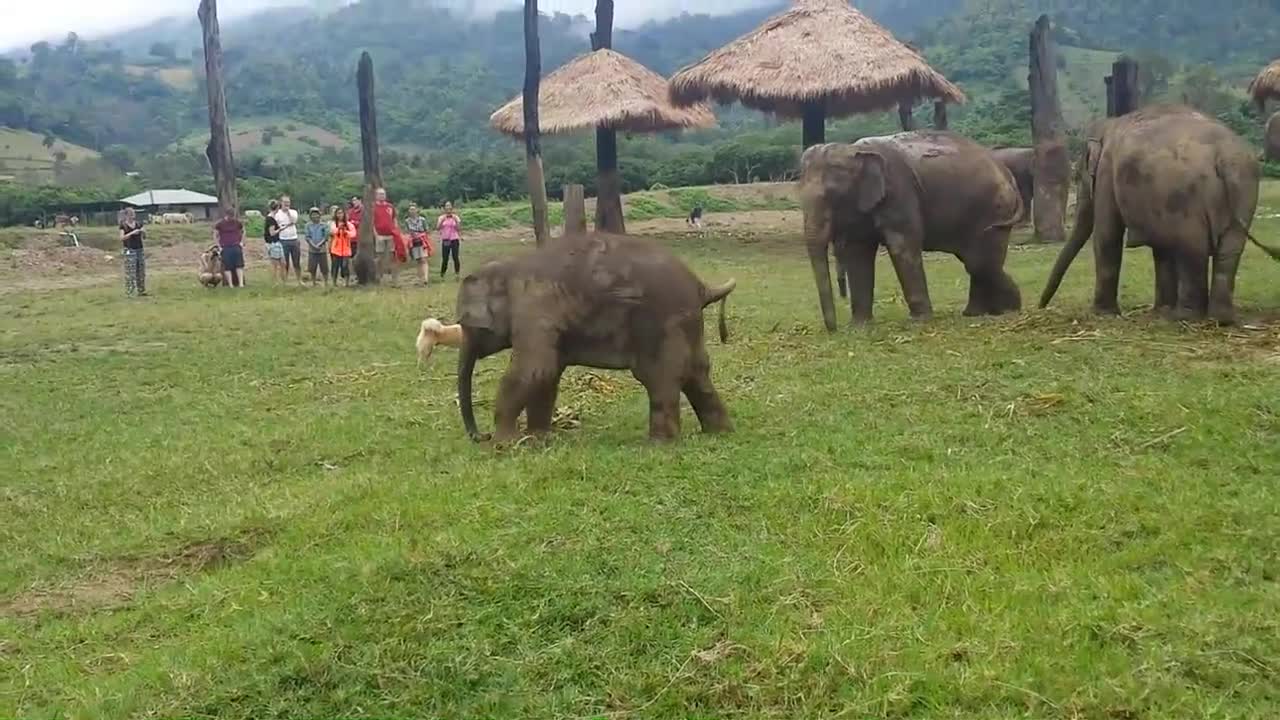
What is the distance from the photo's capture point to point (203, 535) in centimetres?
691

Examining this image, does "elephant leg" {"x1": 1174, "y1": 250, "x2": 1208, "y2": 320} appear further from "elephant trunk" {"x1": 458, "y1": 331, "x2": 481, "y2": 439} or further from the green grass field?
"elephant trunk" {"x1": 458, "y1": 331, "x2": 481, "y2": 439}

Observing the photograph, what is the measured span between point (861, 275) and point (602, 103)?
53.8ft

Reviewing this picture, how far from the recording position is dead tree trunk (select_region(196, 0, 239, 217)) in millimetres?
26203

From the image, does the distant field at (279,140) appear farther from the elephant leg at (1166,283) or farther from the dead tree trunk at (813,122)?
the elephant leg at (1166,283)

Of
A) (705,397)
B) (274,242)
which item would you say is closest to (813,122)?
(274,242)

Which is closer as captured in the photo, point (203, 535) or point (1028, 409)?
point (203, 535)

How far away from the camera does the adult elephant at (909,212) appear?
1220 centimetres

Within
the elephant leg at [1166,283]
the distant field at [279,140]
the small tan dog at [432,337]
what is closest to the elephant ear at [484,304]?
the small tan dog at [432,337]

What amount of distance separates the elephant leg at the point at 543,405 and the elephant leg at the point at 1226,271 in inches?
217

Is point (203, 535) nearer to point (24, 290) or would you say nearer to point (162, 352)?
point (162, 352)

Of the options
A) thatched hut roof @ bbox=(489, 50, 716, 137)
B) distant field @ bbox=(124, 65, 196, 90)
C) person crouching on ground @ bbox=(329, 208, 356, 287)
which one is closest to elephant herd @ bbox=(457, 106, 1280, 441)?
person crouching on ground @ bbox=(329, 208, 356, 287)

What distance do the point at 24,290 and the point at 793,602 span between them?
20.3 meters

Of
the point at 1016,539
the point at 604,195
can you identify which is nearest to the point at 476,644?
the point at 1016,539

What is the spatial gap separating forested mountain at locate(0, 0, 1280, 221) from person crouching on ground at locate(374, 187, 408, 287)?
2022 cm
